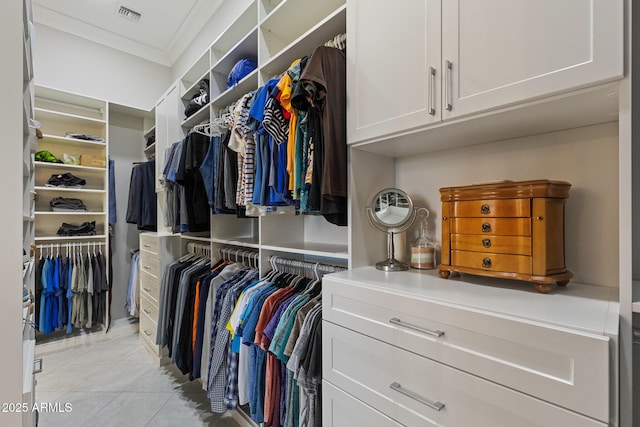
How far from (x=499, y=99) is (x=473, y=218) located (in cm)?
39

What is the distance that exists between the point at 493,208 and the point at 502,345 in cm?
45

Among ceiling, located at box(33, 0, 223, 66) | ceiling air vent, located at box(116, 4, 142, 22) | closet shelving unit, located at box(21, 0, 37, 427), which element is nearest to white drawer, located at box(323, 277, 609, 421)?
closet shelving unit, located at box(21, 0, 37, 427)

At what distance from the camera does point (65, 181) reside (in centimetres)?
313

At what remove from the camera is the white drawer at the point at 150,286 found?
8.76 feet

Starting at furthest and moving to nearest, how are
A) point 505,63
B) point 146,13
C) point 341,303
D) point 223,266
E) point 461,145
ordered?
point 146,13 → point 223,266 → point 461,145 → point 341,303 → point 505,63

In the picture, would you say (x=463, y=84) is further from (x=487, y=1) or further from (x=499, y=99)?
(x=487, y=1)

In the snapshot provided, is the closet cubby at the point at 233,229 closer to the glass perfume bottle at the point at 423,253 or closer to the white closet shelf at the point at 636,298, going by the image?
the glass perfume bottle at the point at 423,253

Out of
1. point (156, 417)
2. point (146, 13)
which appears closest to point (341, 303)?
point (156, 417)

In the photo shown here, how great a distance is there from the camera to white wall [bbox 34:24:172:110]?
120 inches

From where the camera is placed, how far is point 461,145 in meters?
1.22

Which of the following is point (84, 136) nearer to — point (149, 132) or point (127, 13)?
point (149, 132)

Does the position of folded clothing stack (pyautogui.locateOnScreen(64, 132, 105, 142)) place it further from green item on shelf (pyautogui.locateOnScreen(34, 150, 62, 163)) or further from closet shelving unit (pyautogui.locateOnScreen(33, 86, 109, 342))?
green item on shelf (pyautogui.locateOnScreen(34, 150, 62, 163))

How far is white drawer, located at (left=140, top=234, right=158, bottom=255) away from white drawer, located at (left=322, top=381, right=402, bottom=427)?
2236mm

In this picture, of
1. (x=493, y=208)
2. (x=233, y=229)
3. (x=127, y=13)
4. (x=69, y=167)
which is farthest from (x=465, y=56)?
(x=69, y=167)
